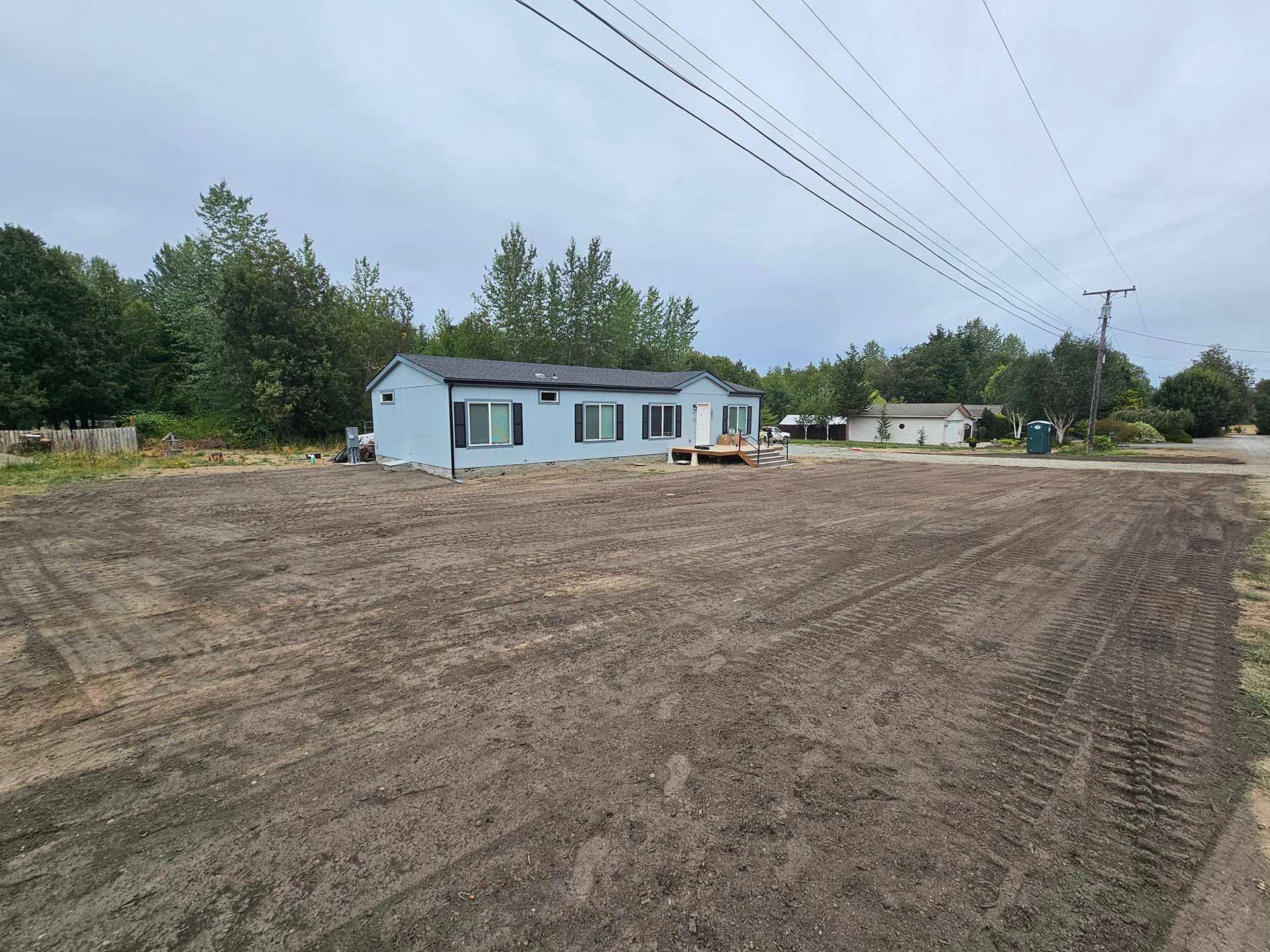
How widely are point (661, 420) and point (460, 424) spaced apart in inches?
336

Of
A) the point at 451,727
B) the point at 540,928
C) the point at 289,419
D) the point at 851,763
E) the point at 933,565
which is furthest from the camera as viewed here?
the point at 289,419

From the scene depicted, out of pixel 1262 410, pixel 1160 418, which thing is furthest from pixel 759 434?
pixel 1262 410

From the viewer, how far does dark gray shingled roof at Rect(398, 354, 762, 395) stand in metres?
16.4

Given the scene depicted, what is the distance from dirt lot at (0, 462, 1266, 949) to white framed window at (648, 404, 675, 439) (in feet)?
48.7

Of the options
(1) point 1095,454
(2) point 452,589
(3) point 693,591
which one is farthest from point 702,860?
(1) point 1095,454

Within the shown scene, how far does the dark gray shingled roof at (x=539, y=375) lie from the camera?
1641cm

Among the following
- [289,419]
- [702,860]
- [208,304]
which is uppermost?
[208,304]

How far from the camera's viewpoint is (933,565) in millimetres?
6922

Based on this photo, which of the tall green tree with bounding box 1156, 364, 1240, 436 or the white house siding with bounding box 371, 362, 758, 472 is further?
the tall green tree with bounding box 1156, 364, 1240, 436

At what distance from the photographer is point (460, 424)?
1593cm

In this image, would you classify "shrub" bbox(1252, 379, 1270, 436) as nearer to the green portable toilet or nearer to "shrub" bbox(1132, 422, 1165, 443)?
"shrub" bbox(1132, 422, 1165, 443)

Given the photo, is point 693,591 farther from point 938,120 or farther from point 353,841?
point 938,120

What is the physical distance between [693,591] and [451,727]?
309cm

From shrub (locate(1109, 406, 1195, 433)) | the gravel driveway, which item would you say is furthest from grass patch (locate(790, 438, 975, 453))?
shrub (locate(1109, 406, 1195, 433))
